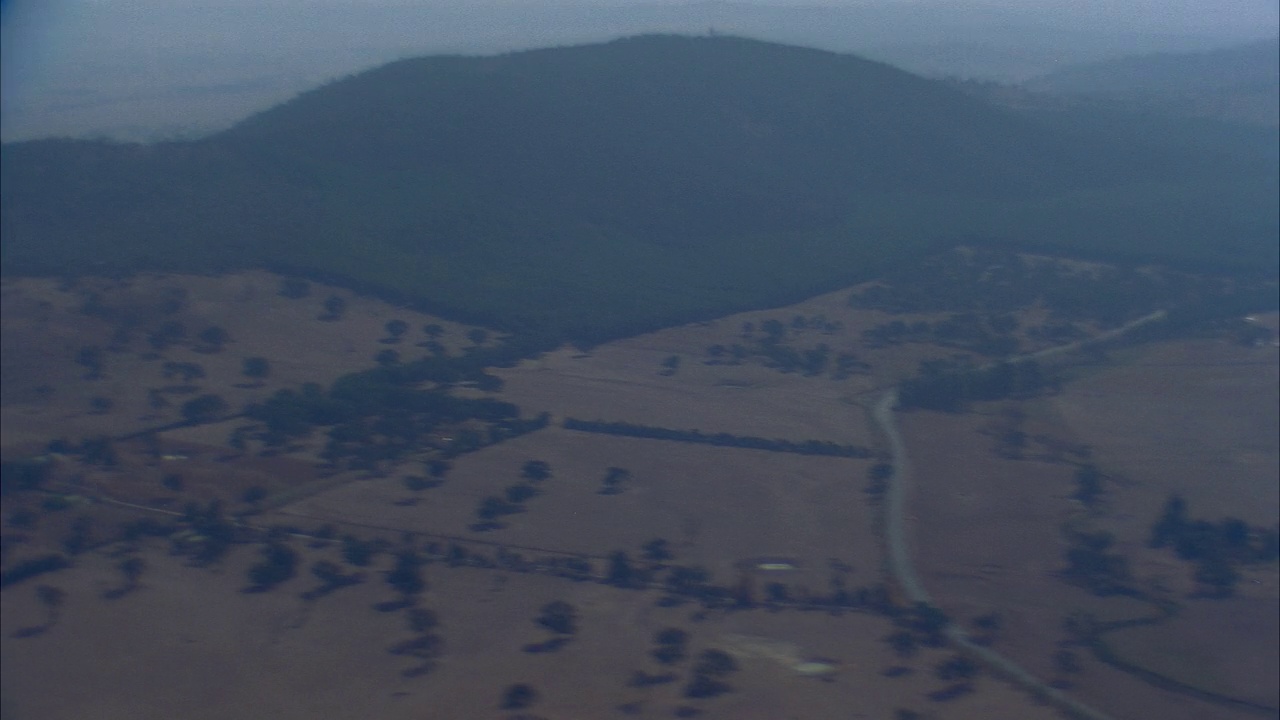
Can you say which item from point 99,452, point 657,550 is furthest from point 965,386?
point 99,452

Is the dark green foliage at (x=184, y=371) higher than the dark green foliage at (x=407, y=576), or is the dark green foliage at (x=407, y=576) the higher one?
the dark green foliage at (x=184, y=371)

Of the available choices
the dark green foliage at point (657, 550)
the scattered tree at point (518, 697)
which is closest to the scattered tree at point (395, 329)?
the dark green foliage at point (657, 550)

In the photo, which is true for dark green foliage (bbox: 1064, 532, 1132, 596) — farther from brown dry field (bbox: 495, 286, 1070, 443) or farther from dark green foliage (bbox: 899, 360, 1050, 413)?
dark green foliage (bbox: 899, 360, 1050, 413)

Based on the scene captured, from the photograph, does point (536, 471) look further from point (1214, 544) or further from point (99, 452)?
point (1214, 544)

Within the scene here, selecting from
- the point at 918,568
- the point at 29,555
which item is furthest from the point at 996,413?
the point at 29,555

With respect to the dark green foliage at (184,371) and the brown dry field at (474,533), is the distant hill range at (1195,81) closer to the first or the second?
the brown dry field at (474,533)
